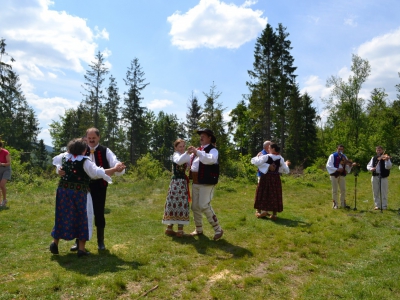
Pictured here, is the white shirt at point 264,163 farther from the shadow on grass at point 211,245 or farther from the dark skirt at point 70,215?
the dark skirt at point 70,215

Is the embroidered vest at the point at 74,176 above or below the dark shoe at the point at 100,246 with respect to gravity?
above

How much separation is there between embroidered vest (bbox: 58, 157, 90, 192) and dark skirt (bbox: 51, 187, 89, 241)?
0.07 m

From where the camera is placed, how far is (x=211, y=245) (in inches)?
225

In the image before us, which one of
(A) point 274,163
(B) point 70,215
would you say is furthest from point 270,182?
(B) point 70,215

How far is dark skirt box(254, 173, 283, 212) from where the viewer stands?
8.12 m

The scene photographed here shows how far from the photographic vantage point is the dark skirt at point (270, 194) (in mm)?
8117

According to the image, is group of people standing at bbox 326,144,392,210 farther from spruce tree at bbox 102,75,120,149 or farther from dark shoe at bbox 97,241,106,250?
spruce tree at bbox 102,75,120,149

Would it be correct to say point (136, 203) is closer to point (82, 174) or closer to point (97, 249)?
point (97, 249)

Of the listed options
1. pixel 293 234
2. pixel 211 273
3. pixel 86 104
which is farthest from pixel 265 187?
pixel 86 104

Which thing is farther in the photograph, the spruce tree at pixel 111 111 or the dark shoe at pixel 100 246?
the spruce tree at pixel 111 111

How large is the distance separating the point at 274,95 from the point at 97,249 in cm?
2430

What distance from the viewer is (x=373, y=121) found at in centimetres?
3412

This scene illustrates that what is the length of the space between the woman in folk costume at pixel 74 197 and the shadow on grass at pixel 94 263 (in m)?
0.31

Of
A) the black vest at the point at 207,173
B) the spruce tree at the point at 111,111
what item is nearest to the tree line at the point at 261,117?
the spruce tree at the point at 111,111
